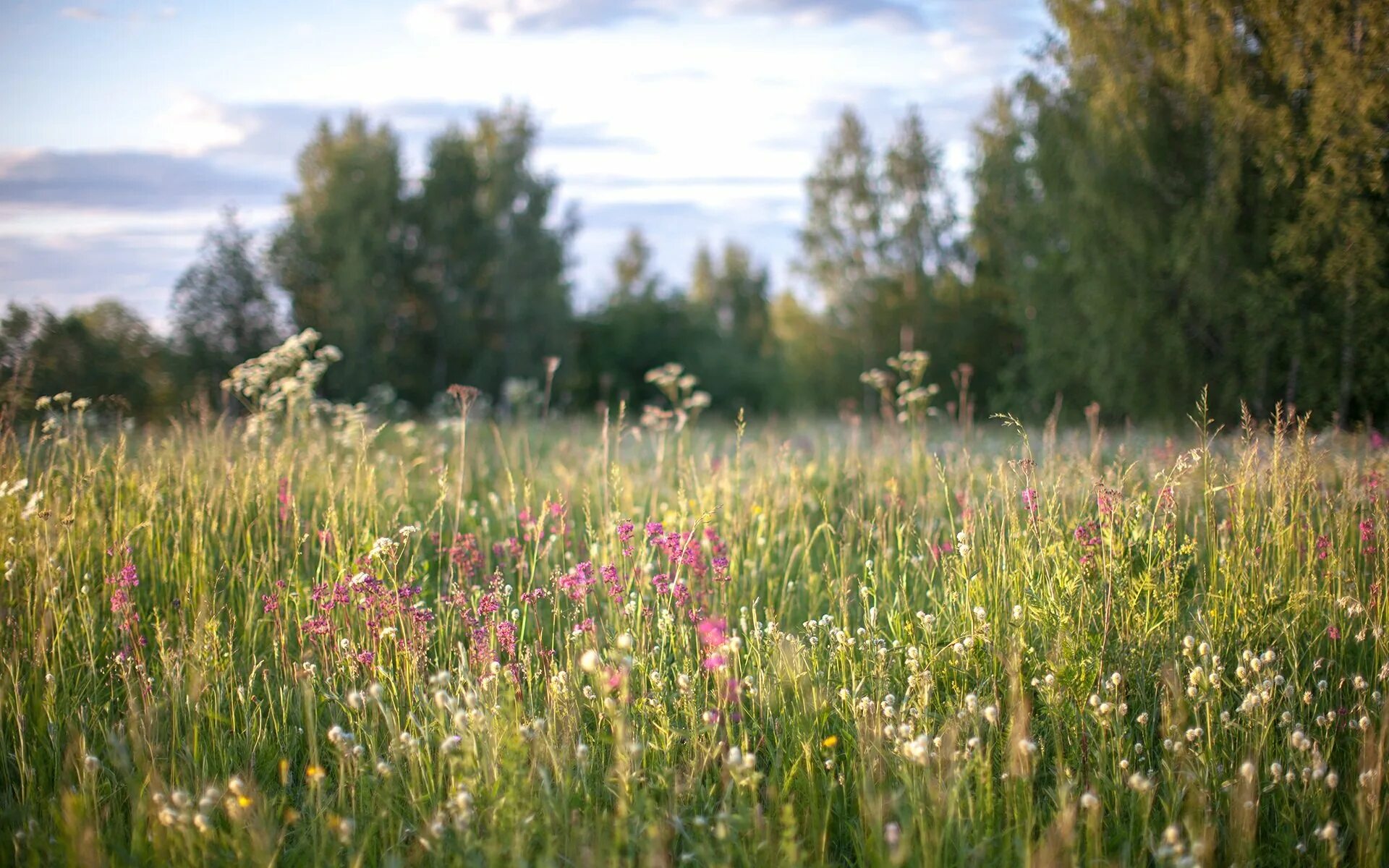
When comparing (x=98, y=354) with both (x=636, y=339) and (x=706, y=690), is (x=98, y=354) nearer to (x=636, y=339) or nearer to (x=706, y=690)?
(x=706, y=690)

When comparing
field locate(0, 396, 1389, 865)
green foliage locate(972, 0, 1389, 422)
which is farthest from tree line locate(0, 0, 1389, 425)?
field locate(0, 396, 1389, 865)

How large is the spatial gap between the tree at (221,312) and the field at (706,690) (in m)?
16.3

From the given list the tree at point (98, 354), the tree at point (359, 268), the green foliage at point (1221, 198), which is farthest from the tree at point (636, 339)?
the green foliage at point (1221, 198)

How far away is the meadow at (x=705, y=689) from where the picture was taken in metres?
2.72

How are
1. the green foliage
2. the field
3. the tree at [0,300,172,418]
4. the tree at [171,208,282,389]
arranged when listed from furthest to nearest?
1. the tree at [171,208,282,389]
2. the tree at [0,300,172,418]
3. the green foliage
4. the field

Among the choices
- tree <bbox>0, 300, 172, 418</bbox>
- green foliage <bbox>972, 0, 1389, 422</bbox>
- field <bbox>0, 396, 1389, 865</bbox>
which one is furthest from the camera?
tree <bbox>0, 300, 172, 418</bbox>

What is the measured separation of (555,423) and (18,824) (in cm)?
1266

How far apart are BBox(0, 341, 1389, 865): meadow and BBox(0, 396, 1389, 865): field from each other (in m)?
0.02

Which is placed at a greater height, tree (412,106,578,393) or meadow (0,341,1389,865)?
tree (412,106,578,393)

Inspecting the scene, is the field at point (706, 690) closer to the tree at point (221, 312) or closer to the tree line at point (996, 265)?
the tree line at point (996, 265)

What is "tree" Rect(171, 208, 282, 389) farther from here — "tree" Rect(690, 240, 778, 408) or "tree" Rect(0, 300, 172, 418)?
"tree" Rect(690, 240, 778, 408)

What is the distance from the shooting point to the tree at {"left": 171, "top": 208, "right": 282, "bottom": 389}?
19484mm

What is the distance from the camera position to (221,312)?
19938 millimetres

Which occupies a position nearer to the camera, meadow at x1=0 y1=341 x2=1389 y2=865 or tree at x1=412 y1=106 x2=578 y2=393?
meadow at x1=0 y1=341 x2=1389 y2=865
